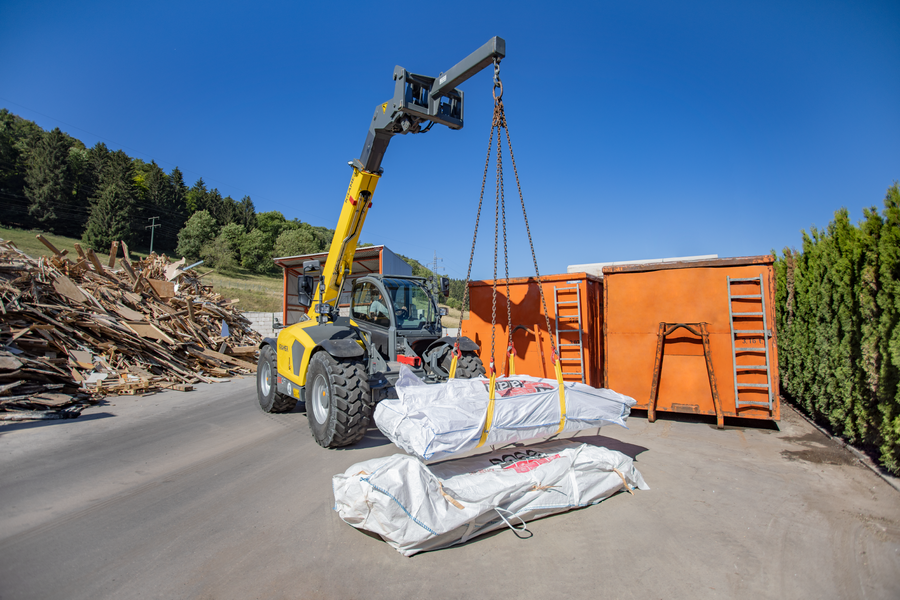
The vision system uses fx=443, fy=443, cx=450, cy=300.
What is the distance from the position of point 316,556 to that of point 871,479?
5671 mm

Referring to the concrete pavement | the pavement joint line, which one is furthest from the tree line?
the pavement joint line

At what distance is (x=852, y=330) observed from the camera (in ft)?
19.2

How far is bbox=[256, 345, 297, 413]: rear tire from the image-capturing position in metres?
7.88

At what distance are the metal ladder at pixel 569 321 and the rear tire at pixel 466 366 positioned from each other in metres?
2.40

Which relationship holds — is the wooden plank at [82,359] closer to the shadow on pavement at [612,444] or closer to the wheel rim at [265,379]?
the wheel rim at [265,379]

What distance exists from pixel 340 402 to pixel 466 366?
1958 mm

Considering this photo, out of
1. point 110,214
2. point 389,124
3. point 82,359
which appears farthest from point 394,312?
point 110,214

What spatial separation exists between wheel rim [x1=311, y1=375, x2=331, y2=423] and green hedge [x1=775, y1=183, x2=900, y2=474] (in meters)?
6.19

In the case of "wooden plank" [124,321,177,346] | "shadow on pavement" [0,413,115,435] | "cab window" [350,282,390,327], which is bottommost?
"shadow on pavement" [0,413,115,435]

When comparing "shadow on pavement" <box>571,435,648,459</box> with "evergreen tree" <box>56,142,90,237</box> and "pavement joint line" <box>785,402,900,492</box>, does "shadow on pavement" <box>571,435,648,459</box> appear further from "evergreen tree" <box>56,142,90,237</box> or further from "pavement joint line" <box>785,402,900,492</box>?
"evergreen tree" <box>56,142,90,237</box>

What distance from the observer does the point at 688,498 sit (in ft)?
14.1

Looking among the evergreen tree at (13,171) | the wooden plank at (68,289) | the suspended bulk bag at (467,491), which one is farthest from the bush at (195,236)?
the suspended bulk bag at (467,491)

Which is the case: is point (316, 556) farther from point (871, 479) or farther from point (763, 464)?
point (871, 479)

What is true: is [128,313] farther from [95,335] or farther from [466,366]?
[466,366]
